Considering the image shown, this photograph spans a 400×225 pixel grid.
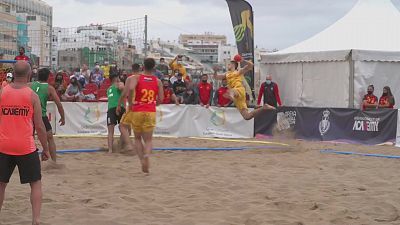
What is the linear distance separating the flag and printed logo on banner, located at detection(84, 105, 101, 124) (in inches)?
180

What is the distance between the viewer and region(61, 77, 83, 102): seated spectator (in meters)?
15.9

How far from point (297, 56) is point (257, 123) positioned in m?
3.39

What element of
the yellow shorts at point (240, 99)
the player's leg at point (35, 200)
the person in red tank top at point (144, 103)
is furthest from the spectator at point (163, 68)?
the player's leg at point (35, 200)

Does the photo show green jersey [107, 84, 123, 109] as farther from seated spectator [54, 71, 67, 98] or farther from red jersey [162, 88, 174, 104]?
red jersey [162, 88, 174, 104]

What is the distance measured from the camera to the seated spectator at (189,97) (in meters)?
16.9

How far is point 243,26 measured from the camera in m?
17.0

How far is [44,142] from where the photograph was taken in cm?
526

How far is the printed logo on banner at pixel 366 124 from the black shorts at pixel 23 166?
427 inches

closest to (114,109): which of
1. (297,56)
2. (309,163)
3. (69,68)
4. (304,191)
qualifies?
(309,163)

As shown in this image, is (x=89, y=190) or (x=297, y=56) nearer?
(x=89, y=190)

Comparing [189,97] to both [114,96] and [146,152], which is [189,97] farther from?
[146,152]

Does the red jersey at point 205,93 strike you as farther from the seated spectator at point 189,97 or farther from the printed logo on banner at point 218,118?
the printed logo on banner at point 218,118

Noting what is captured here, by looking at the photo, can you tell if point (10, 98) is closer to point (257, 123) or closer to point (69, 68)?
point (257, 123)

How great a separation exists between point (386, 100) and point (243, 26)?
15.3ft
